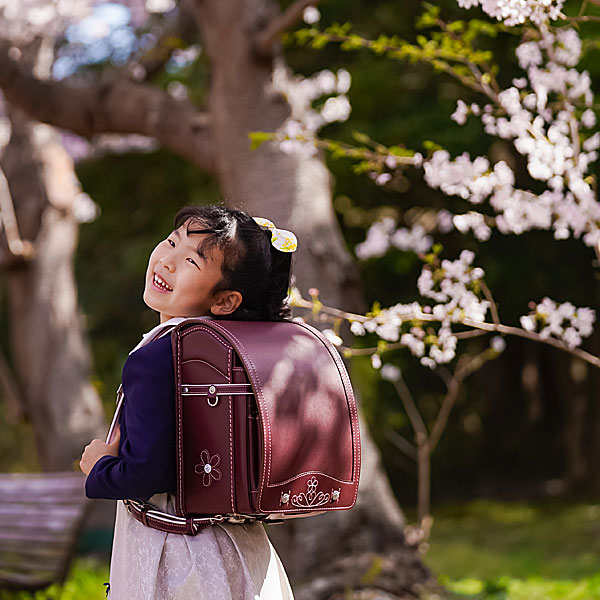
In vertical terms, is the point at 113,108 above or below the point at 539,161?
above

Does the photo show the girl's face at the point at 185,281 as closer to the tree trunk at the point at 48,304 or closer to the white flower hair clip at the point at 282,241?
the white flower hair clip at the point at 282,241

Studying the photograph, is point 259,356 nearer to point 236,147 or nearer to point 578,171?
point 578,171

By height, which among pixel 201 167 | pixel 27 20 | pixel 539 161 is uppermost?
pixel 27 20

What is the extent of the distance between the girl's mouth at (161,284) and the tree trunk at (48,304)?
5.09m

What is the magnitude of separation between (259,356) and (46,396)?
5588 millimetres

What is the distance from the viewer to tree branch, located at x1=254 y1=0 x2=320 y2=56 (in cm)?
426

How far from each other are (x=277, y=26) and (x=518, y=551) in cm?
517

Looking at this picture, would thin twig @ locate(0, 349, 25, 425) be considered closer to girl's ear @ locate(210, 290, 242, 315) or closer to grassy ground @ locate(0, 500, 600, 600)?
grassy ground @ locate(0, 500, 600, 600)

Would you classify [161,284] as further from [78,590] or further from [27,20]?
[27,20]

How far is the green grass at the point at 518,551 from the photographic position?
519cm

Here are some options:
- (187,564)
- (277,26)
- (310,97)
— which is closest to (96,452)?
(187,564)

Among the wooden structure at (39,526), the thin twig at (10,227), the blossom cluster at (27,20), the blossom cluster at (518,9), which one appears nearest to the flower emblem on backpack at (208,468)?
the blossom cluster at (518,9)

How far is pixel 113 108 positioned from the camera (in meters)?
5.43

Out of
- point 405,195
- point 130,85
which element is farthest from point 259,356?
point 405,195
